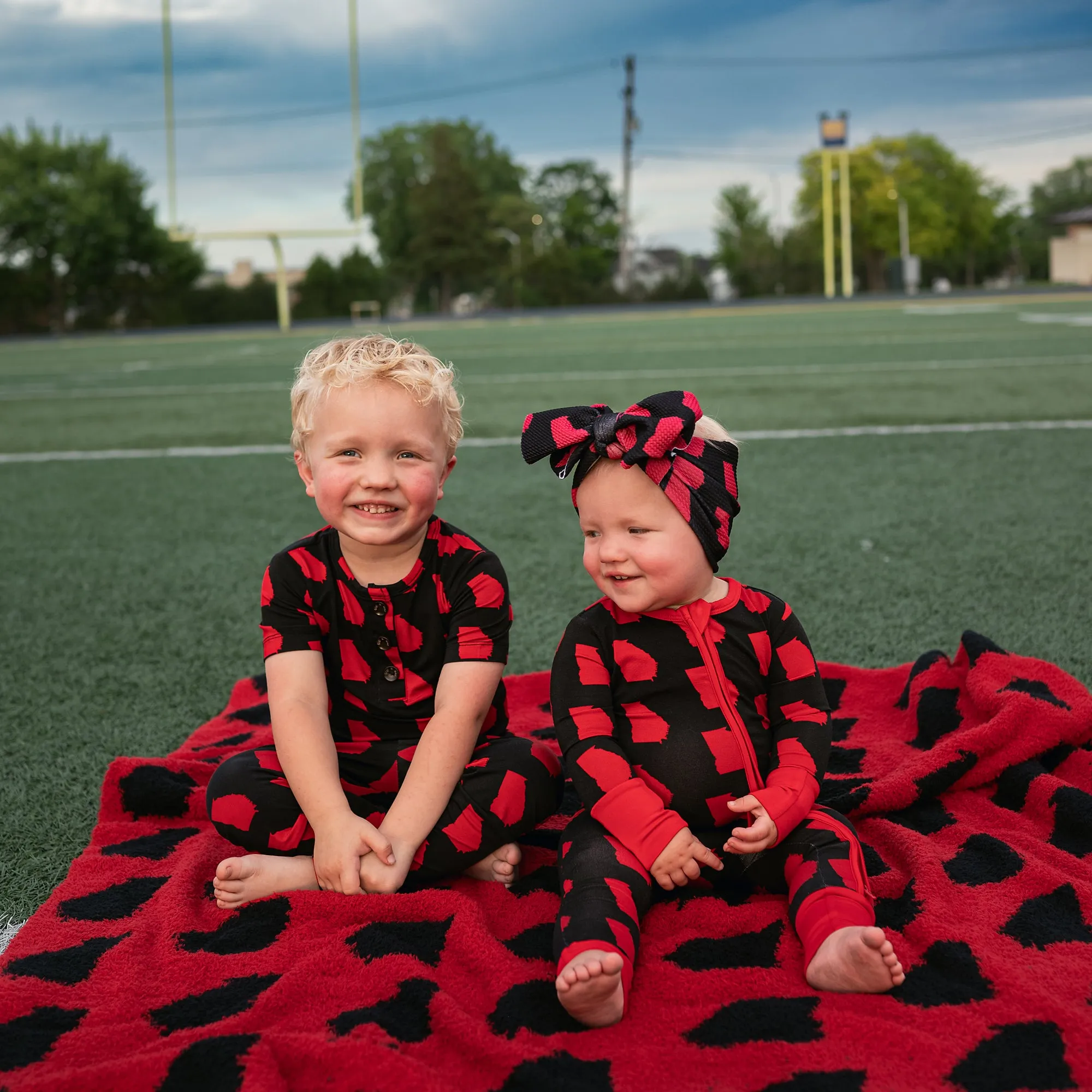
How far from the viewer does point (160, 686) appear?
269 cm

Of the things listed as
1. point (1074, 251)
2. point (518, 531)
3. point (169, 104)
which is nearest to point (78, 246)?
point (169, 104)

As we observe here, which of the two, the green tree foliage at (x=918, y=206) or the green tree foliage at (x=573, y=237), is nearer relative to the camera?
the green tree foliage at (x=573, y=237)

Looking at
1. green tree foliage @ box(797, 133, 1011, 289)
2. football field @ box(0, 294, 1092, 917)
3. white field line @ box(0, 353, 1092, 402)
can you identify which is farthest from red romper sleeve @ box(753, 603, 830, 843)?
green tree foliage @ box(797, 133, 1011, 289)

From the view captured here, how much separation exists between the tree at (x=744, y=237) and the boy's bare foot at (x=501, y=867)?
47.9 meters

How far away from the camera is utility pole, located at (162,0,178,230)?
25234 mm

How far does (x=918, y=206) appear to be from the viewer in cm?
6122

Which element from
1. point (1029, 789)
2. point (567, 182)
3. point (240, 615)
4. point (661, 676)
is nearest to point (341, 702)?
point (661, 676)

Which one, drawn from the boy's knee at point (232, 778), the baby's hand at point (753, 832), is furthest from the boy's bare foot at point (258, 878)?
the baby's hand at point (753, 832)

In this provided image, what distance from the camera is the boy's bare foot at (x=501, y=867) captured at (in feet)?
5.77

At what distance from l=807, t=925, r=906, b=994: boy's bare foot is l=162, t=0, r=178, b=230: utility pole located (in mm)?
27043

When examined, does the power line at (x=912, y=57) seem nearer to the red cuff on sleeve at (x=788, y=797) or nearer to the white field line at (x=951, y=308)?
the white field line at (x=951, y=308)

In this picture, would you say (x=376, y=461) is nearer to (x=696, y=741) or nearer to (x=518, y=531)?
(x=696, y=741)

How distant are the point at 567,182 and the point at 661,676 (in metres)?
67.3

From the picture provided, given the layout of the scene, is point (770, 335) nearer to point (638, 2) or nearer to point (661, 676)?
point (661, 676)
